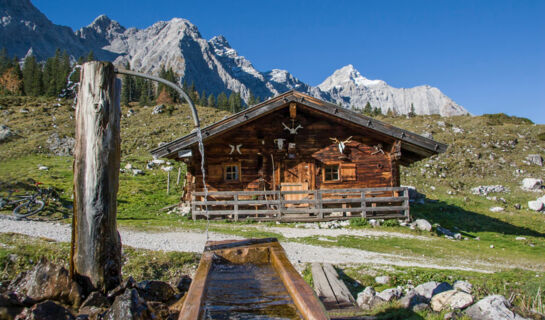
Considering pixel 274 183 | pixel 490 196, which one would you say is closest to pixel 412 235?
pixel 274 183

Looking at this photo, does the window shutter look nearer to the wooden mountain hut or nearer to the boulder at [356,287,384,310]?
the wooden mountain hut

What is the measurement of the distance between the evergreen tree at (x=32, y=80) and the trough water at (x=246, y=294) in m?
85.0

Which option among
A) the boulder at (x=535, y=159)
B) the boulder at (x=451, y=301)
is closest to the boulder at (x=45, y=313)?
the boulder at (x=451, y=301)

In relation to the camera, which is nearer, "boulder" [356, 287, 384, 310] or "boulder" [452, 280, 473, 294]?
"boulder" [356, 287, 384, 310]

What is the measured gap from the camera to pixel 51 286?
446 centimetres

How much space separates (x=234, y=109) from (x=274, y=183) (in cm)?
8178

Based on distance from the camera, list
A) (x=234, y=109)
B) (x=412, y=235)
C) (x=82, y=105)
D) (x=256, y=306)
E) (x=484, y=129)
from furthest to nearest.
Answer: (x=234, y=109) < (x=484, y=129) < (x=412, y=235) < (x=82, y=105) < (x=256, y=306)

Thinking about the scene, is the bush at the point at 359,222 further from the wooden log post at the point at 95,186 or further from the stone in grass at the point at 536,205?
the stone in grass at the point at 536,205

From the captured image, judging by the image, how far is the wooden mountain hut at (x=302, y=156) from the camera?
17.4m

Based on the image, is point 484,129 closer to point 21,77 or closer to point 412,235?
point 412,235

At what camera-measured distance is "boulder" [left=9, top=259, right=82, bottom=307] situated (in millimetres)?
4402

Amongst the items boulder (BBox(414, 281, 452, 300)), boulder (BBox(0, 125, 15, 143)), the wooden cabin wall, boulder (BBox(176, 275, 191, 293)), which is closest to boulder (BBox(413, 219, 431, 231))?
the wooden cabin wall

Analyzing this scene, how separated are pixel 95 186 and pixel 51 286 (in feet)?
4.47

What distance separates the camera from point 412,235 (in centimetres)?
1419
